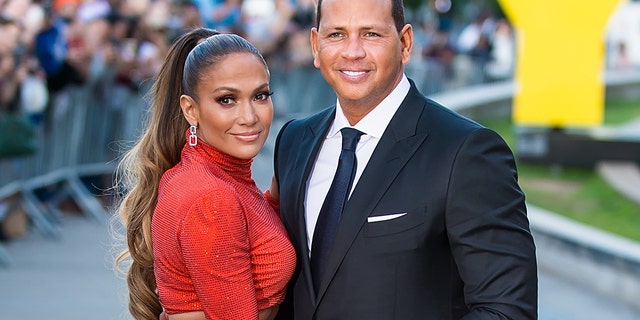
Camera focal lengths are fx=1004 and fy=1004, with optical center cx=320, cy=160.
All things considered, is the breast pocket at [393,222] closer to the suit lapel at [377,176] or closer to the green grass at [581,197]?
the suit lapel at [377,176]

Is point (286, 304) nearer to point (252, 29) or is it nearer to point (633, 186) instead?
point (633, 186)

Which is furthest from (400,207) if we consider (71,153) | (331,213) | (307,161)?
(71,153)

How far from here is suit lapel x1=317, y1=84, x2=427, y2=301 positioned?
302 centimetres

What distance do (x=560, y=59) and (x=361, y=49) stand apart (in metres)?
10.6

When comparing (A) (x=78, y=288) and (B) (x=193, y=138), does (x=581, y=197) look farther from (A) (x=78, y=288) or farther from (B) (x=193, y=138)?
(B) (x=193, y=138)

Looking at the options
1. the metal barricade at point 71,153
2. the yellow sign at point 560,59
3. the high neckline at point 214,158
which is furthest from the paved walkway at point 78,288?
the yellow sign at point 560,59

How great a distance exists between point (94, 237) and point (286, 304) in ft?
20.1

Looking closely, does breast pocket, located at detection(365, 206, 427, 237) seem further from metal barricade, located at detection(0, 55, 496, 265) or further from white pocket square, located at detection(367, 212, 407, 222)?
metal barricade, located at detection(0, 55, 496, 265)

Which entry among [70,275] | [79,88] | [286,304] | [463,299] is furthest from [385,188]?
[79,88]

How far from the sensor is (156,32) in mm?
11359

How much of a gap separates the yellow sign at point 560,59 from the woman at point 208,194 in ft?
33.9

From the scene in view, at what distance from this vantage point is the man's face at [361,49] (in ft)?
10.2

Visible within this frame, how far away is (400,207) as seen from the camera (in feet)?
9.78

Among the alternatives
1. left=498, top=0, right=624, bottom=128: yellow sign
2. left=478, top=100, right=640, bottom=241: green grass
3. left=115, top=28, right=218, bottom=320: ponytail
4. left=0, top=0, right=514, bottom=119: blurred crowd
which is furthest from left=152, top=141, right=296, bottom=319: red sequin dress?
left=498, top=0, right=624, bottom=128: yellow sign
